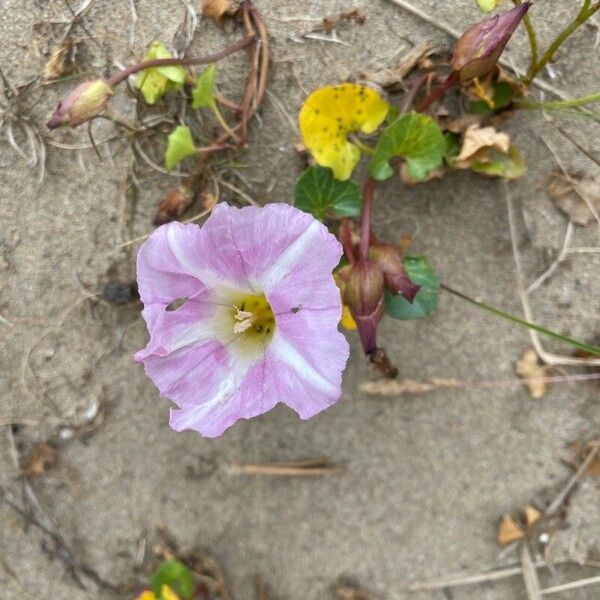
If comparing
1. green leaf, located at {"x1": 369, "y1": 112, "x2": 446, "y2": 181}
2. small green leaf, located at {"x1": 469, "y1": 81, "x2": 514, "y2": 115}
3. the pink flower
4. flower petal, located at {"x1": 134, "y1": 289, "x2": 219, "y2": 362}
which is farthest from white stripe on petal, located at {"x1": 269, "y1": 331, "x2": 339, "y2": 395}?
small green leaf, located at {"x1": 469, "y1": 81, "x2": 514, "y2": 115}

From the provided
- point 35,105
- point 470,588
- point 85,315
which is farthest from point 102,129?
point 470,588

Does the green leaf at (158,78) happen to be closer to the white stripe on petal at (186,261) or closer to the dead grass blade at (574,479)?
the white stripe on petal at (186,261)

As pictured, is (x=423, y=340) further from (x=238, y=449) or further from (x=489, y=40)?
(x=489, y=40)

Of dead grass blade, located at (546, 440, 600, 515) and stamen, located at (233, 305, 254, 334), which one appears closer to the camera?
stamen, located at (233, 305, 254, 334)

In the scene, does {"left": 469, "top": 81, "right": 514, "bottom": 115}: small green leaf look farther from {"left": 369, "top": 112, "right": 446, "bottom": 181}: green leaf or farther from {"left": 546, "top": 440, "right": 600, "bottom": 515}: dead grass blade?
{"left": 546, "top": 440, "right": 600, "bottom": 515}: dead grass blade

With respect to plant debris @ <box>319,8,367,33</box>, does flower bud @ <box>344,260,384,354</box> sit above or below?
below

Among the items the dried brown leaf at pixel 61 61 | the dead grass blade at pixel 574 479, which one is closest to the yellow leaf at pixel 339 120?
the dried brown leaf at pixel 61 61
